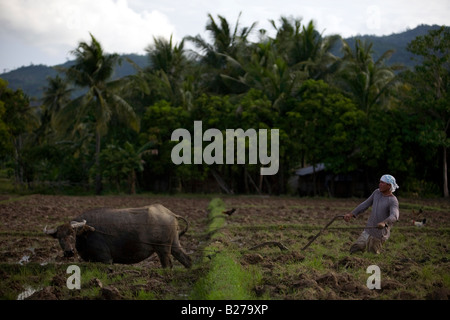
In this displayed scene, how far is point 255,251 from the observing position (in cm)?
900

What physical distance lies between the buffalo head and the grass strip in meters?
2.19

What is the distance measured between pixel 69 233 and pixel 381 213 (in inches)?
204

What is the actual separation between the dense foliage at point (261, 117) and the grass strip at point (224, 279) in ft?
55.6

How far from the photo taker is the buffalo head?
7379 millimetres

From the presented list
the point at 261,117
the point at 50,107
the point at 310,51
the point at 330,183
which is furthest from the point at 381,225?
the point at 50,107

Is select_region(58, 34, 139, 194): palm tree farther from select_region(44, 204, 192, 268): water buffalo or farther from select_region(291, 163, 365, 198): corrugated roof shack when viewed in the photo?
select_region(44, 204, 192, 268): water buffalo

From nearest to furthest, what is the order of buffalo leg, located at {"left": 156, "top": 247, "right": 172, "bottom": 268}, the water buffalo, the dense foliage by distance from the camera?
the water buffalo < buffalo leg, located at {"left": 156, "top": 247, "right": 172, "bottom": 268} < the dense foliage

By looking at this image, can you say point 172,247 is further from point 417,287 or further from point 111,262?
point 417,287

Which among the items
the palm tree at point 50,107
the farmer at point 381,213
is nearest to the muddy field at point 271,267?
the farmer at point 381,213

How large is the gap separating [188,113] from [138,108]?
5.52 m

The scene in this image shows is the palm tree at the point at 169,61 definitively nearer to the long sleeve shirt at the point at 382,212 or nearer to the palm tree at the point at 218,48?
the palm tree at the point at 218,48

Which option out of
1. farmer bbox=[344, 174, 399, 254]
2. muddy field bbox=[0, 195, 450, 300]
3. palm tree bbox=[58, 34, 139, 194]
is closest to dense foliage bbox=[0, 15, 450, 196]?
palm tree bbox=[58, 34, 139, 194]

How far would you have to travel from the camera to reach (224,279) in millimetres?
6262

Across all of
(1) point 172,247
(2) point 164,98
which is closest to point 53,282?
(1) point 172,247
